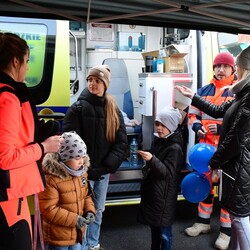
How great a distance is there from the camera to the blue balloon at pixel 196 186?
320cm

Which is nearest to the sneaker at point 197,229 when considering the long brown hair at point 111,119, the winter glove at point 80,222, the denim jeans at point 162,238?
the denim jeans at point 162,238

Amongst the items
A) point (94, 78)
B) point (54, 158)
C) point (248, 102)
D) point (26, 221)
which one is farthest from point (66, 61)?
point (26, 221)

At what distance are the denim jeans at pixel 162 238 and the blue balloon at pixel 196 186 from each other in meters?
0.41

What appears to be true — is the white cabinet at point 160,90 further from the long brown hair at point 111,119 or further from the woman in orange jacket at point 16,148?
the woman in orange jacket at point 16,148

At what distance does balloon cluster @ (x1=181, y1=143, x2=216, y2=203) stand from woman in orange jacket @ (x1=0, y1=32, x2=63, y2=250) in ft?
5.43

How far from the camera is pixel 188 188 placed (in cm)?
322

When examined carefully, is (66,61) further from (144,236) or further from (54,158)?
(144,236)

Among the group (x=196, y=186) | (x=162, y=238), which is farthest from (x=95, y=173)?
(x=196, y=186)

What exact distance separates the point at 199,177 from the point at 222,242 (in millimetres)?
830

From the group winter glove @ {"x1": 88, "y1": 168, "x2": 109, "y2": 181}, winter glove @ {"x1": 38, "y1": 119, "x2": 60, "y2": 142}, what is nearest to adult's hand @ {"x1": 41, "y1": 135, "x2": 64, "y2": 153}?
winter glove @ {"x1": 38, "y1": 119, "x2": 60, "y2": 142}

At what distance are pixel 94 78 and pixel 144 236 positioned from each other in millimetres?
1872

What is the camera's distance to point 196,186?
10.5 feet

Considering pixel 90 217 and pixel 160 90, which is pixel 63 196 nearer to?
pixel 90 217

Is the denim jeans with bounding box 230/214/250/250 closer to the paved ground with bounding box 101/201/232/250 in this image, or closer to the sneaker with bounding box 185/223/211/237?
the paved ground with bounding box 101/201/232/250
